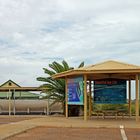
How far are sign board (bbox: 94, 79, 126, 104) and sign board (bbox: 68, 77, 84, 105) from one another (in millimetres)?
1735

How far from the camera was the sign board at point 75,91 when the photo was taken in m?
28.8

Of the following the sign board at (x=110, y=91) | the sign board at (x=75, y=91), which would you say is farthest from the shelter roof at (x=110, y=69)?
the sign board at (x=110, y=91)

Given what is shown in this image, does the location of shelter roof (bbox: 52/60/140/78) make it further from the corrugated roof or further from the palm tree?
the palm tree

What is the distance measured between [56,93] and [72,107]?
5.54 feet

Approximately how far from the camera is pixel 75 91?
96.7 ft

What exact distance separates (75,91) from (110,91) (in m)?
2.53

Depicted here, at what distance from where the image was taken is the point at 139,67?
2659cm

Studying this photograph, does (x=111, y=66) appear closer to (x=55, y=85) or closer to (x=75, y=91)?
(x=75, y=91)

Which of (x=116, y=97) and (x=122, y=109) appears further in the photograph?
(x=122, y=109)

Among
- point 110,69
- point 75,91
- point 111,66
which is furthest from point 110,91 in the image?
point 110,69

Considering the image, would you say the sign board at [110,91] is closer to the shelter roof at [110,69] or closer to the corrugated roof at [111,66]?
the corrugated roof at [111,66]

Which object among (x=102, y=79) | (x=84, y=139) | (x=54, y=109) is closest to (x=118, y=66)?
(x=102, y=79)

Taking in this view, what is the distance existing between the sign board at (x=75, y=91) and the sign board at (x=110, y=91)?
173 centimetres

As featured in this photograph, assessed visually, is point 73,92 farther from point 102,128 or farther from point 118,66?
point 102,128
